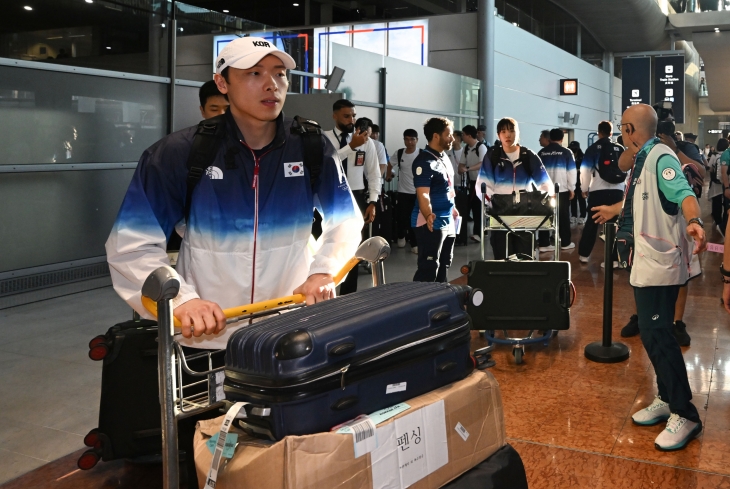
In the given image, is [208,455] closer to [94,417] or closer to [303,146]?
[303,146]

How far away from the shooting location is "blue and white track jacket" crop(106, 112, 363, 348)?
216 cm

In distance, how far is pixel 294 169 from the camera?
229 cm

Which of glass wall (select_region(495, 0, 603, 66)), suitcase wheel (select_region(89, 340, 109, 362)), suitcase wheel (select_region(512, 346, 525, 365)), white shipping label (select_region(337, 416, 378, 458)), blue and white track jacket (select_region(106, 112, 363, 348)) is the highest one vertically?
glass wall (select_region(495, 0, 603, 66))

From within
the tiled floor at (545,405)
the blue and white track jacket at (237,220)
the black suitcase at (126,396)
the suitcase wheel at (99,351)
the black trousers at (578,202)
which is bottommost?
the tiled floor at (545,405)

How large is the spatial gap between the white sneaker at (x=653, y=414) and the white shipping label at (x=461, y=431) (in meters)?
2.51

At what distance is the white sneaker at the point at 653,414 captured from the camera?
3.97m

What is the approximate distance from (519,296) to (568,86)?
1837cm

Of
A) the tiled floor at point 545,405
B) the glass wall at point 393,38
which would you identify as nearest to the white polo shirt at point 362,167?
the tiled floor at point 545,405

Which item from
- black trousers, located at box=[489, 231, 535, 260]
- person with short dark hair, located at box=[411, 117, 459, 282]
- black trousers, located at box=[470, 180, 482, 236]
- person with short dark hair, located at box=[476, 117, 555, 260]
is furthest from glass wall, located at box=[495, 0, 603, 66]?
person with short dark hair, located at box=[411, 117, 459, 282]

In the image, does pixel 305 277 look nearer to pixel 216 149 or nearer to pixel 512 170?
pixel 216 149

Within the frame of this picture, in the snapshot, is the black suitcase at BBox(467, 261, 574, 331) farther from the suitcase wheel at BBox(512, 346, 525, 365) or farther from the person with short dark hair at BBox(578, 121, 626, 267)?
the person with short dark hair at BBox(578, 121, 626, 267)

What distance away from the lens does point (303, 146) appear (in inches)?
91.4

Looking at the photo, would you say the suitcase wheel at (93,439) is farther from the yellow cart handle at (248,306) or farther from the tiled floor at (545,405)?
the yellow cart handle at (248,306)

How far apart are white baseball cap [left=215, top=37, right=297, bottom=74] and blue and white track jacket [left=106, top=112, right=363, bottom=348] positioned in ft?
0.60
